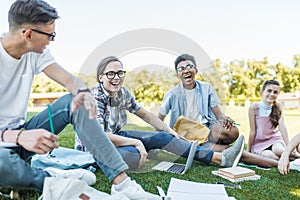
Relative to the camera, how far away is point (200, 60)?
151cm

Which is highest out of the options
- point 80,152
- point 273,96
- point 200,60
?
point 200,60

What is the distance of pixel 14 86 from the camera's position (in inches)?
36.0

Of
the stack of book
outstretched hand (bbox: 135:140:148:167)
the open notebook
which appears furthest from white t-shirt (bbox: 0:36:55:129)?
the stack of book

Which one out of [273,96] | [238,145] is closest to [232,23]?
[273,96]

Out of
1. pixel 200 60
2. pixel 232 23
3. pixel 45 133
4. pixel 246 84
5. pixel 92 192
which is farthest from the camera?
pixel 246 84

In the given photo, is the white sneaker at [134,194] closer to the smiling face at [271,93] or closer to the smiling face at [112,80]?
the smiling face at [112,80]

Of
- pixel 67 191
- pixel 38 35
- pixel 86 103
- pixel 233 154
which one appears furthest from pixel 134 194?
pixel 233 154

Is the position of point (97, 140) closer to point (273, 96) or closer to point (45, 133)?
point (45, 133)

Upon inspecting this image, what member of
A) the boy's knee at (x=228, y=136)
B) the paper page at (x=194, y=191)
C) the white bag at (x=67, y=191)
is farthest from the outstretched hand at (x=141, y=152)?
the boy's knee at (x=228, y=136)

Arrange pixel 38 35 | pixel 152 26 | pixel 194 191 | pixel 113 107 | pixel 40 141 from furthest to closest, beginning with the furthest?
pixel 152 26 < pixel 113 107 < pixel 194 191 < pixel 38 35 < pixel 40 141

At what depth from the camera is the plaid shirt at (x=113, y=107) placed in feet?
4.18

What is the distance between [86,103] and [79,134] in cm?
13

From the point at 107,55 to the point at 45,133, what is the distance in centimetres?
61

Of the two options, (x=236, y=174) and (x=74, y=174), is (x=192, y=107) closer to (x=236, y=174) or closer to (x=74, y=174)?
(x=236, y=174)
